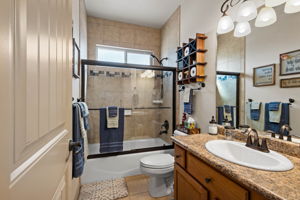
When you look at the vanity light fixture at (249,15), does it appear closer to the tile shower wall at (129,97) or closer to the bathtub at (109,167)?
the tile shower wall at (129,97)

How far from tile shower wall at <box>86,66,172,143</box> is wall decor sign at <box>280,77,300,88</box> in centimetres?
178

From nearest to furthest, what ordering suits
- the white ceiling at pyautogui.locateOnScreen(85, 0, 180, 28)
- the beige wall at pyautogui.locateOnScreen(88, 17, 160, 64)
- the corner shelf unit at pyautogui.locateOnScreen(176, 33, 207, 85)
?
the corner shelf unit at pyautogui.locateOnScreen(176, 33, 207, 85) → the white ceiling at pyautogui.locateOnScreen(85, 0, 180, 28) → the beige wall at pyautogui.locateOnScreen(88, 17, 160, 64)

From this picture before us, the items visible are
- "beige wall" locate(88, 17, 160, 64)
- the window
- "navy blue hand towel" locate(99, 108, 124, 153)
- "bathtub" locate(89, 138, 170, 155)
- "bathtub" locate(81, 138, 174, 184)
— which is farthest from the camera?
the window

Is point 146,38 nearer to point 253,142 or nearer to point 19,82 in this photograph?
point 253,142

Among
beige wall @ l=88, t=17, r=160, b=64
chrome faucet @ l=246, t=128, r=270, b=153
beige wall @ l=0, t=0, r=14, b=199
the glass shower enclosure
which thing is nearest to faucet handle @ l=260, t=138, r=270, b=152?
chrome faucet @ l=246, t=128, r=270, b=153

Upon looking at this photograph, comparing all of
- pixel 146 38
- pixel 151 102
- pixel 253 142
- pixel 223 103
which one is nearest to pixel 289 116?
pixel 253 142

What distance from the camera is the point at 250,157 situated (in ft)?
3.33

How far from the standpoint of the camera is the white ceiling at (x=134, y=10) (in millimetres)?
2396

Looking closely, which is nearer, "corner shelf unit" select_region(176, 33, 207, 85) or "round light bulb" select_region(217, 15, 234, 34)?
"round light bulb" select_region(217, 15, 234, 34)

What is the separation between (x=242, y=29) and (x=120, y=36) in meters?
2.41

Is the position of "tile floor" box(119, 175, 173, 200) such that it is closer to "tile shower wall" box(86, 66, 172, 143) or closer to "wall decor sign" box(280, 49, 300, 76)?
"tile shower wall" box(86, 66, 172, 143)

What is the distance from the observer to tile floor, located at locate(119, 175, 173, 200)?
1.73m

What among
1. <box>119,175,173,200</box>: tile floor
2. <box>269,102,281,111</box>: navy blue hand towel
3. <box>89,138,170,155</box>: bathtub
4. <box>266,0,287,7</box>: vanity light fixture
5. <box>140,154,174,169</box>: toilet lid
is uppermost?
<box>266,0,287,7</box>: vanity light fixture

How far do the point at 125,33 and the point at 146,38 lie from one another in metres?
0.48
